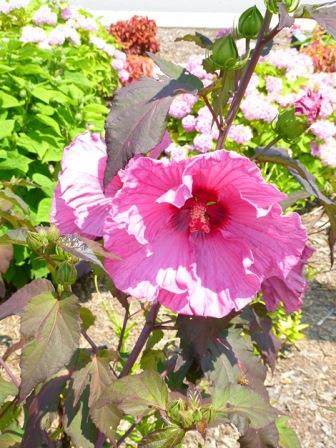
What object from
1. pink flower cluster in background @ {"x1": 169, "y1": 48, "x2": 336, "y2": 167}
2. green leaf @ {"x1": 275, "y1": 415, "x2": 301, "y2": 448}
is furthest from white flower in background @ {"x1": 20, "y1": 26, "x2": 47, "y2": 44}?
green leaf @ {"x1": 275, "y1": 415, "x2": 301, "y2": 448}

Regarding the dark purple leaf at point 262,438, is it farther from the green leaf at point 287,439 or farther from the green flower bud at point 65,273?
the green flower bud at point 65,273

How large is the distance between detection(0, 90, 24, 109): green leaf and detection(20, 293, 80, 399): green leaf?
205 centimetres

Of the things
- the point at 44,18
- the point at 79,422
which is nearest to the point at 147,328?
the point at 79,422

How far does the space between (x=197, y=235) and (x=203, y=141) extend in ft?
8.62

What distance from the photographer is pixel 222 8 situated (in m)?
9.56

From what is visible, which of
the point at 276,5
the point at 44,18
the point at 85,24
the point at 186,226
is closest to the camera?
the point at 276,5

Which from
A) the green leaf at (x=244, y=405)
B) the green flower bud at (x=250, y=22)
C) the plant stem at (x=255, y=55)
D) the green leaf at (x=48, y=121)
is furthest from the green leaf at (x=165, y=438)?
the green leaf at (x=48, y=121)

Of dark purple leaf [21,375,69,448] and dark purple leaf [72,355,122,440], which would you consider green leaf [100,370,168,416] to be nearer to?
dark purple leaf [72,355,122,440]

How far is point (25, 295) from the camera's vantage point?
1.12m

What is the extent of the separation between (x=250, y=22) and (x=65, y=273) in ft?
1.50

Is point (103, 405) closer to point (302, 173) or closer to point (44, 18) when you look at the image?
point (302, 173)

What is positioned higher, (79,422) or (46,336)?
(46,336)

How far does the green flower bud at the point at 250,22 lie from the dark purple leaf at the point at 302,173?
21 cm

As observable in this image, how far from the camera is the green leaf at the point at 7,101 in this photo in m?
2.93
